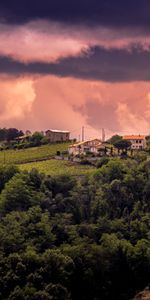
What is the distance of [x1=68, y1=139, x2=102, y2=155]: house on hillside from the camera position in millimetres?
110081

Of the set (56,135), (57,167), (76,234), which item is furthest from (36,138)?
(76,234)

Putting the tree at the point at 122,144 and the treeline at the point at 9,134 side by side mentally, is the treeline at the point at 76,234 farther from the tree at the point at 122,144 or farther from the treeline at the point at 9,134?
the treeline at the point at 9,134

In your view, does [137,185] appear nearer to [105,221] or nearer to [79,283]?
[105,221]

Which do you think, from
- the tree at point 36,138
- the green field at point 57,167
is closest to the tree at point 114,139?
the tree at point 36,138

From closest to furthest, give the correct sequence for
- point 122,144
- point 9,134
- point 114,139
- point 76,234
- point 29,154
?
point 76,234 < point 29,154 < point 122,144 < point 114,139 < point 9,134

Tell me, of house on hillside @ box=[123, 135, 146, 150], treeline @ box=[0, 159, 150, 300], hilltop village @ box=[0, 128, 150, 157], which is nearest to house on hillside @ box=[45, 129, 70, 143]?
hilltop village @ box=[0, 128, 150, 157]

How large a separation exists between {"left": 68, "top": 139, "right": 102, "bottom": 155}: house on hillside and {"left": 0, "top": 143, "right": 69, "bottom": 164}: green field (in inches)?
65.3

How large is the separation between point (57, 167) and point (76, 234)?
2571cm

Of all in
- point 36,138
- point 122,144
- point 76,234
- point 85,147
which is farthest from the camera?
point 36,138

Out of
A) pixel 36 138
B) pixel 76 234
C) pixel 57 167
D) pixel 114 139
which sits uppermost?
pixel 36 138

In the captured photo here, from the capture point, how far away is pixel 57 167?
9650cm

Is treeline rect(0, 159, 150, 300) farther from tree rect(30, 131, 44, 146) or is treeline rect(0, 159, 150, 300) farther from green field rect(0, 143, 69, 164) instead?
tree rect(30, 131, 44, 146)

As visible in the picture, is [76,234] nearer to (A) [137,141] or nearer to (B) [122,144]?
(B) [122,144]

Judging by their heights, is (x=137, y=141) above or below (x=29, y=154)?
above
